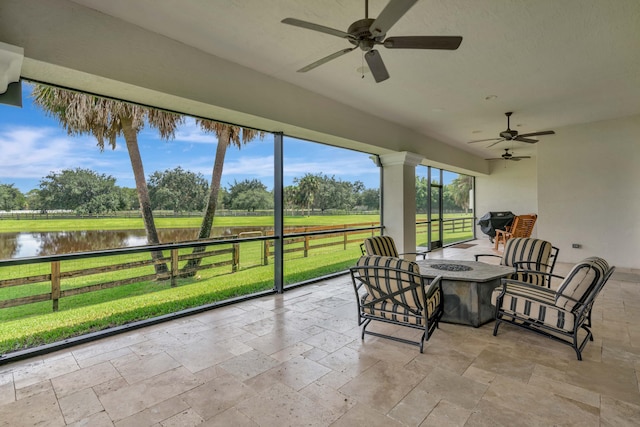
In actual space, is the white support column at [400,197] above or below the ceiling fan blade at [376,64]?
below

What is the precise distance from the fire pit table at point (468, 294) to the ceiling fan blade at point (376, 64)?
83.7 inches

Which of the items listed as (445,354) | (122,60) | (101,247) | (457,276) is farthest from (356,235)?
(122,60)

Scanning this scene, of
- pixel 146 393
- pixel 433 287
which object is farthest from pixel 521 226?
pixel 146 393

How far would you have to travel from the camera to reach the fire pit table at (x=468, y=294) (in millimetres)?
3357

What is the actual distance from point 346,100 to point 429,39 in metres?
2.88

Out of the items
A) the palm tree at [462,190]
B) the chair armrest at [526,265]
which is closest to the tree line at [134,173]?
the chair armrest at [526,265]

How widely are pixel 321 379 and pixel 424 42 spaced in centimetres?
261

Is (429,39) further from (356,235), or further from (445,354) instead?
(356,235)

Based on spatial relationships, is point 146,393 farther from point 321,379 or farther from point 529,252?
point 529,252

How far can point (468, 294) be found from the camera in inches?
134

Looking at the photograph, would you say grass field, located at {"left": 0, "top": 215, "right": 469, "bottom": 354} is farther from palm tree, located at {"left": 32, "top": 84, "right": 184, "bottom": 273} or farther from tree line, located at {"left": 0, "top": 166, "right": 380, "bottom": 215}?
palm tree, located at {"left": 32, "top": 84, "right": 184, "bottom": 273}

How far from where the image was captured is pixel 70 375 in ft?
8.07

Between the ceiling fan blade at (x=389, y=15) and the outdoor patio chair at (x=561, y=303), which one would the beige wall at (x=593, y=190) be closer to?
the outdoor patio chair at (x=561, y=303)

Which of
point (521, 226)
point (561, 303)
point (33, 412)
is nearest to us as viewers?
point (33, 412)
